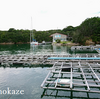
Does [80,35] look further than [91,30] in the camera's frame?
No

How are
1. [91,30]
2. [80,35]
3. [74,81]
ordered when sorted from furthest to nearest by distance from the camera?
[91,30] < [80,35] < [74,81]

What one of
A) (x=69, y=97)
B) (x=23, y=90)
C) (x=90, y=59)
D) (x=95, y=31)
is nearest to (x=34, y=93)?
(x=23, y=90)

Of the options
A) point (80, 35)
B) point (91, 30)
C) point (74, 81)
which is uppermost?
point (91, 30)

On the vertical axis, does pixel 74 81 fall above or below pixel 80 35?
below

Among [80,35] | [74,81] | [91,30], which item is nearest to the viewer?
[74,81]

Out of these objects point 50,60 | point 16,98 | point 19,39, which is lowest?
point 16,98

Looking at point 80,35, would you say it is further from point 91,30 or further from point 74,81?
point 74,81

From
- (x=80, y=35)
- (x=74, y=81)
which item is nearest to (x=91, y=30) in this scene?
(x=80, y=35)

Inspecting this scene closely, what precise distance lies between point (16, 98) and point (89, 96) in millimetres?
4851

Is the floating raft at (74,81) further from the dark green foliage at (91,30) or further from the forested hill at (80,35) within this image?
the dark green foliage at (91,30)

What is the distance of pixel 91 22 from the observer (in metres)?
48.8

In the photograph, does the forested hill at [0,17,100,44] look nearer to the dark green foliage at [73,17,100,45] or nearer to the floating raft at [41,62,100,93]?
the dark green foliage at [73,17,100,45]

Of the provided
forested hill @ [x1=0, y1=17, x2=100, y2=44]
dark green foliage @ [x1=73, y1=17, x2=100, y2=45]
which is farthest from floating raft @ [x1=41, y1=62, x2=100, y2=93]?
dark green foliage @ [x1=73, y1=17, x2=100, y2=45]

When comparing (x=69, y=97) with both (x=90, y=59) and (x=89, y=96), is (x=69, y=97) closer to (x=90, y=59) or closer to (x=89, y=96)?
(x=89, y=96)
